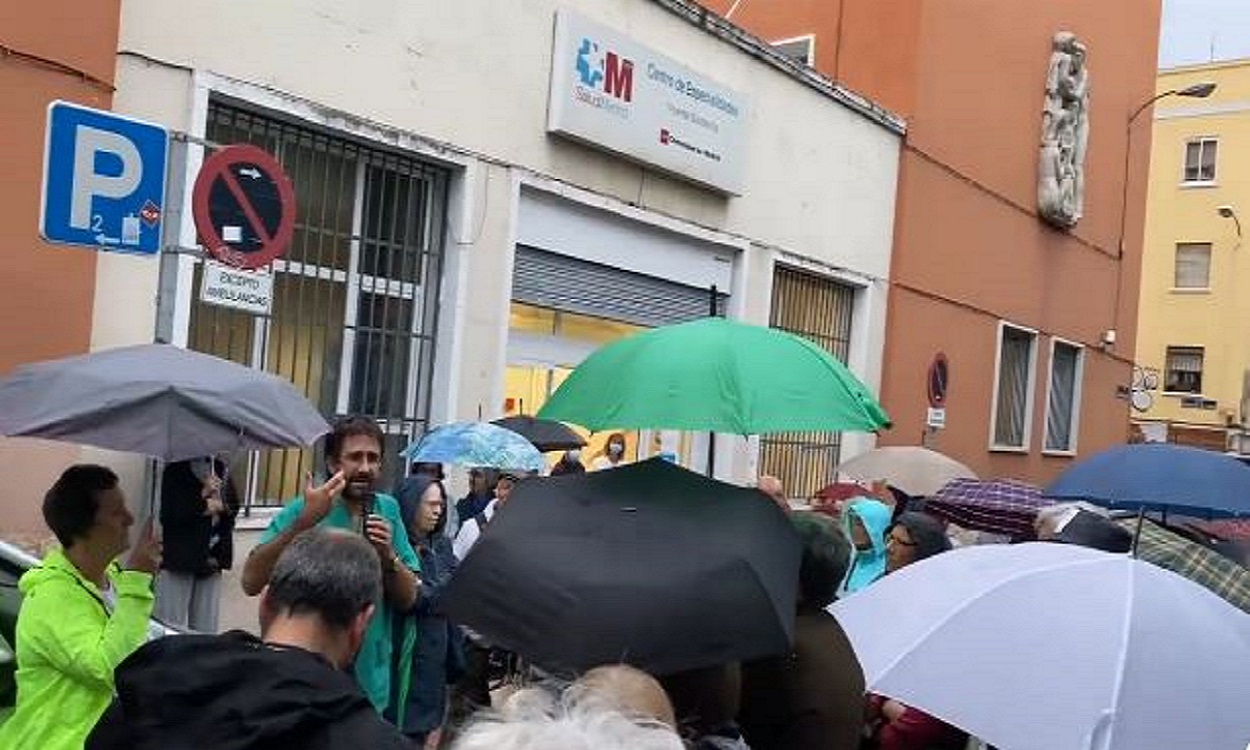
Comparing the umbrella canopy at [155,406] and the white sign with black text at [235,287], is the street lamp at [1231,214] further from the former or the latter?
the umbrella canopy at [155,406]

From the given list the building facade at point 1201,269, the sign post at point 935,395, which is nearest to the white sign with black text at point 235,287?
the sign post at point 935,395

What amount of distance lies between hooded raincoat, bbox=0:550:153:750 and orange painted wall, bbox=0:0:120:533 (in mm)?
3219

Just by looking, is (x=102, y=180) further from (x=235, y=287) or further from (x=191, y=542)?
(x=191, y=542)

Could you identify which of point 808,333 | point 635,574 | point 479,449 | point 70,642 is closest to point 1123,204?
point 808,333

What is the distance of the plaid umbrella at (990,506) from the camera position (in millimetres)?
7863

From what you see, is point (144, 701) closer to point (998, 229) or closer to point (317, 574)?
point (317, 574)

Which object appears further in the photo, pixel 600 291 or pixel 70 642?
pixel 600 291

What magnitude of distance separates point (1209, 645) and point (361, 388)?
6952 millimetres

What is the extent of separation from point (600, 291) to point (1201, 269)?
31.2 m

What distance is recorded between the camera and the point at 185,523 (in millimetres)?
6918

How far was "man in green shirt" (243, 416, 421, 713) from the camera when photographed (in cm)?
435

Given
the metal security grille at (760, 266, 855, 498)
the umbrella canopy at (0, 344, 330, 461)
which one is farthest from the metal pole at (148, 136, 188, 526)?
the metal security grille at (760, 266, 855, 498)

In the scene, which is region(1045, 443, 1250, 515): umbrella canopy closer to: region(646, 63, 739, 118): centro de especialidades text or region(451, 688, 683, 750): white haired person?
region(451, 688, 683, 750): white haired person

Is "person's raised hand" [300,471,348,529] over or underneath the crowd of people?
over
